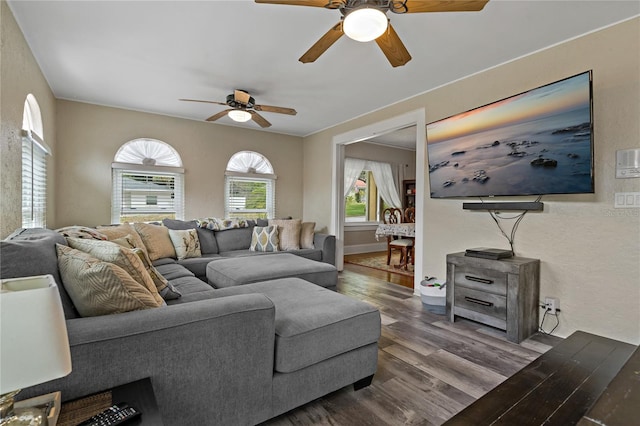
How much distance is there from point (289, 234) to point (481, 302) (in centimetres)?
265

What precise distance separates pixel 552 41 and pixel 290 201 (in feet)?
14.5

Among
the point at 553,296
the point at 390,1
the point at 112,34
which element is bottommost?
the point at 553,296

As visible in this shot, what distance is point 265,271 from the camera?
114 inches

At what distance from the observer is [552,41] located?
2555 millimetres

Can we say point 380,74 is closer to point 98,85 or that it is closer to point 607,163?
point 607,163

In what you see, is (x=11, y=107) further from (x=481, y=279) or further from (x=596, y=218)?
(x=596, y=218)

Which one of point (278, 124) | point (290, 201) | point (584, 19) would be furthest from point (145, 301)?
point (290, 201)

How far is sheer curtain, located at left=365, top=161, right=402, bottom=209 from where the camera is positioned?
7172 millimetres

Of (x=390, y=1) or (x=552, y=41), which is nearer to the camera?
(x=390, y=1)

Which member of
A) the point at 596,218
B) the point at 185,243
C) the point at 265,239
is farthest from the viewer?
the point at 265,239

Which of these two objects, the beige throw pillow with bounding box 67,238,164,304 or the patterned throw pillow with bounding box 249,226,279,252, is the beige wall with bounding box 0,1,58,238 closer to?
the beige throw pillow with bounding box 67,238,164,304

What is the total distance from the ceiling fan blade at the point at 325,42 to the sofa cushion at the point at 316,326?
170 centimetres

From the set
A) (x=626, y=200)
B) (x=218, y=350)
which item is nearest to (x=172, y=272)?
(x=218, y=350)

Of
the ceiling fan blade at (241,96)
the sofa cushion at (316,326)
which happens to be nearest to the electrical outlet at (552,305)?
the sofa cushion at (316,326)
